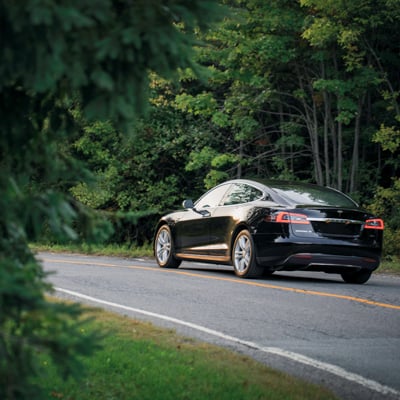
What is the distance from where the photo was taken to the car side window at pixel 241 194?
15.1m

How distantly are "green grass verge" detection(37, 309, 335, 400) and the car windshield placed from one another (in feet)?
22.1

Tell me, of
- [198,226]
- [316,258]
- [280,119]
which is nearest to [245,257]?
[316,258]

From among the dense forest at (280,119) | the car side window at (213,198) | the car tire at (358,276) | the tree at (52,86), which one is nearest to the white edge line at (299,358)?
the tree at (52,86)

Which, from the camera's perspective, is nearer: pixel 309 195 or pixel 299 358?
pixel 299 358

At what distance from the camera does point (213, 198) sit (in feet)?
53.1

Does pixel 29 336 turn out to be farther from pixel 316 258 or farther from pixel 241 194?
pixel 241 194

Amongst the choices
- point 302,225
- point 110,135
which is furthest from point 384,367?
point 110,135

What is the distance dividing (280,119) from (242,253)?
13398 millimetres

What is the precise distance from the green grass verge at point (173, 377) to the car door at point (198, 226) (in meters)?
7.99

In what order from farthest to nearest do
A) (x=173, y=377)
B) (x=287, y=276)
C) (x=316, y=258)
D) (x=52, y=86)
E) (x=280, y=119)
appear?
→ (x=280, y=119) → (x=287, y=276) → (x=316, y=258) → (x=173, y=377) → (x=52, y=86)

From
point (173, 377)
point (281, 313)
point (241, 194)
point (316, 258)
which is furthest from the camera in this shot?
point (241, 194)

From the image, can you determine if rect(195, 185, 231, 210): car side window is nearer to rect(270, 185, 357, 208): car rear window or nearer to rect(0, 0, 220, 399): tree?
rect(270, 185, 357, 208): car rear window

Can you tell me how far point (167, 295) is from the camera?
1202 centimetres

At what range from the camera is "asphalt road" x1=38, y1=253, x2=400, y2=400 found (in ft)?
24.4
